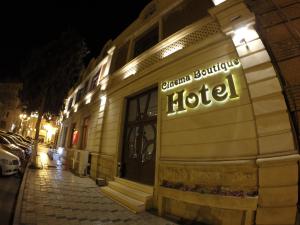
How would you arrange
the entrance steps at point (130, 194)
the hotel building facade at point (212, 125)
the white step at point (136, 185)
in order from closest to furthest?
the hotel building facade at point (212, 125), the entrance steps at point (130, 194), the white step at point (136, 185)

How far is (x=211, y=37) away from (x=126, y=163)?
218 inches

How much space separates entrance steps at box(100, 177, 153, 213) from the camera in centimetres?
567

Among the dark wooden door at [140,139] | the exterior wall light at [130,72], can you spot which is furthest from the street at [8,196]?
the exterior wall light at [130,72]

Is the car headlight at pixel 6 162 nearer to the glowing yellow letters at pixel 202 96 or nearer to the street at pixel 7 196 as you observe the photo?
the street at pixel 7 196

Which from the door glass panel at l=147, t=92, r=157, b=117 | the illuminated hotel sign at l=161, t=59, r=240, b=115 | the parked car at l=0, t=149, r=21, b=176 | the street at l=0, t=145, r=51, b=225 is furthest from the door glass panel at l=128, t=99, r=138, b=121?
the parked car at l=0, t=149, r=21, b=176

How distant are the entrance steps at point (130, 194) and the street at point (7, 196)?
9.14 ft

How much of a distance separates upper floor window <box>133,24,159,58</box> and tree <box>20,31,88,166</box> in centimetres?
597

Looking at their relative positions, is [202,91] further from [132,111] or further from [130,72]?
[130,72]

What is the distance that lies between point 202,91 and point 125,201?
390 centimetres

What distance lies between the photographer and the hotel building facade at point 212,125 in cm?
396

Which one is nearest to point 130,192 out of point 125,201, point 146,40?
point 125,201

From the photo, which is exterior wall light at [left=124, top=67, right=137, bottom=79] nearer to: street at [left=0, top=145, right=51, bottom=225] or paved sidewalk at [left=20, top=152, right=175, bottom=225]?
paved sidewalk at [left=20, top=152, right=175, bottom=225]

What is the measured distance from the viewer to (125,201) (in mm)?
6008

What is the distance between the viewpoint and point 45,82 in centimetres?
1318
